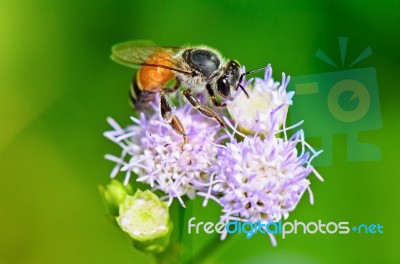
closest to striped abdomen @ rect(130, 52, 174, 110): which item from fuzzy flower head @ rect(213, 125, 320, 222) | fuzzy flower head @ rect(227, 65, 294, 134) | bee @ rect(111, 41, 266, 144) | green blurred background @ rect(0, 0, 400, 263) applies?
bee @ rect(111, 41, 266, 144)

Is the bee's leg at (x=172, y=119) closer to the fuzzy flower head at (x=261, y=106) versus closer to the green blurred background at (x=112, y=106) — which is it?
the fuzzy flower head at (x=261, y=106)

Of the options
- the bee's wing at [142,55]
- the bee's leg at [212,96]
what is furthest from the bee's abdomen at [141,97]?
the bee's leg at [212,96]

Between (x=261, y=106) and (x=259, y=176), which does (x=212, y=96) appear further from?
(x=259, y=176)

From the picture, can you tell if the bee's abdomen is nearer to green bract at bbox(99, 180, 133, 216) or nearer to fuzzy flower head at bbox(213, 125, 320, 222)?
green bract at bbox(99, 180, 133, 216)

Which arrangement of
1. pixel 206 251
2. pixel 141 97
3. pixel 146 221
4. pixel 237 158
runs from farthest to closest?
pixel 141 97
pixel 206 251
pixel 146 221
pixel 237 158

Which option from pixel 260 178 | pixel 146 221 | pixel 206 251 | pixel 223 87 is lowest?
pixel 206 251

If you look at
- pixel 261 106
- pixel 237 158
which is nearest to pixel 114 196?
pixel 237 158
